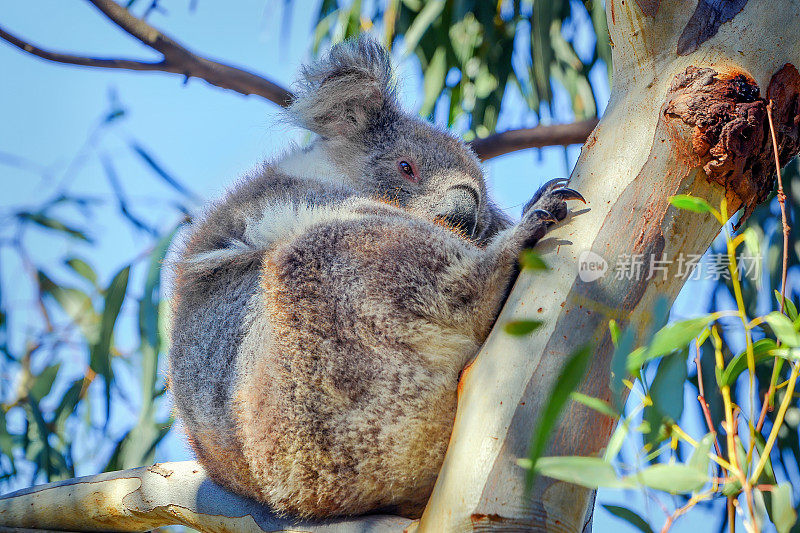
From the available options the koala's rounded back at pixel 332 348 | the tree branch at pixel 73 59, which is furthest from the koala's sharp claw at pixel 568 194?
the tree branch at pixel 73 59

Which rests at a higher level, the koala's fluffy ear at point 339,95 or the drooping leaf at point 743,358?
the koala's fluffy ear at point 339,95

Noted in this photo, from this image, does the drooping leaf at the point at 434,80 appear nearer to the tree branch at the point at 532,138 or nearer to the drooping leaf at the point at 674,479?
the tree branch at the point at 532,138

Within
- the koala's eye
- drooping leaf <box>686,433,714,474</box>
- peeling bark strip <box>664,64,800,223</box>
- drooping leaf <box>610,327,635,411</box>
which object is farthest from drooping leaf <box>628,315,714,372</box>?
the koala's eye

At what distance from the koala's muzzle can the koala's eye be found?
12 cm

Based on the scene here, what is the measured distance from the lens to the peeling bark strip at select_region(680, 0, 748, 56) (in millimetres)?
1190

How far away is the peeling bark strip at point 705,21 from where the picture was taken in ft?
3.91

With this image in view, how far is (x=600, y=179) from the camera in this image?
1.18 m

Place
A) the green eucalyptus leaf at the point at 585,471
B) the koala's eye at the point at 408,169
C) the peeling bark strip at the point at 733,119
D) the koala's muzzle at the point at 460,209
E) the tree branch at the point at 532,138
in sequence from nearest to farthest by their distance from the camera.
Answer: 1. the green eucalyptus leaf at the point at 585,471
2. the peeling bark strip at the point at 733,119
3. the koala's muzzle at the point at 460,209
4. the koala's eye at the point at 408,169
5. the tree branch at the point at 532,138

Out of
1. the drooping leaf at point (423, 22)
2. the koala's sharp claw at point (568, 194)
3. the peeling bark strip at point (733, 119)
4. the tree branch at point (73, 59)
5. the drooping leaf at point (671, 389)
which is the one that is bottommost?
the drooping leaf at point (671, 389)

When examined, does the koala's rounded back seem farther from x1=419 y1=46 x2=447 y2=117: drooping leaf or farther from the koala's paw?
x1=419 y1=46 x2=447 y2=117: drooping leaf

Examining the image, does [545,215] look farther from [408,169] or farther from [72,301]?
[72,301]

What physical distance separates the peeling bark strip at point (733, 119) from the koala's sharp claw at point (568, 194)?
18cm

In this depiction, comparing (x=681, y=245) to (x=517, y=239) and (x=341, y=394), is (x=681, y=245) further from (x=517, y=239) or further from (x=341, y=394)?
(x=341, y=394)

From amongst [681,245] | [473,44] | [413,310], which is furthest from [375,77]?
[473,44]
